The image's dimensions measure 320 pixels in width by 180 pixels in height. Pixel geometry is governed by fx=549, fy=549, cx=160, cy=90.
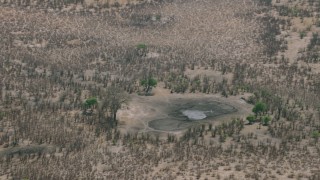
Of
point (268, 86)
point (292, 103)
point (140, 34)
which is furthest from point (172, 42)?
→ point (292, 103)

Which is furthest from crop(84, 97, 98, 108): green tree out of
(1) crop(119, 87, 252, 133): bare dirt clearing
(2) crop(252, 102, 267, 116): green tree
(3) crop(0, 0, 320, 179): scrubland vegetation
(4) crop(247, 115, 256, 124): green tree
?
(2) crop(252, 102, 267, 116): green tree

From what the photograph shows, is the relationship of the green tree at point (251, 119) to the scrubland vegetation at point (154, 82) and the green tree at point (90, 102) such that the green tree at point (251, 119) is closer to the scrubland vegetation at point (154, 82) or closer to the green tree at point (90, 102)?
the scrubland vegetation at point (154, 82)

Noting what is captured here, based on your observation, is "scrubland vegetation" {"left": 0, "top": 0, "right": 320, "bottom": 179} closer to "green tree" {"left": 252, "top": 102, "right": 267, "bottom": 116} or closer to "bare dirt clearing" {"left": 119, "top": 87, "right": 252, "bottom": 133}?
"green tree" {"left": 252, "top": 102, "right": 267, "bottom": 116}

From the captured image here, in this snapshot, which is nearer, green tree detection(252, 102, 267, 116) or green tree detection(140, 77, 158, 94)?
green tree detection(252, 102, 267, 116)

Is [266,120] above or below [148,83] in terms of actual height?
below

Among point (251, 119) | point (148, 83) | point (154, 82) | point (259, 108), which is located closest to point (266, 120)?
point (251, 119)

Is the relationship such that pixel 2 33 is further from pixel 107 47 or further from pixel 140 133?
pixel 140 133

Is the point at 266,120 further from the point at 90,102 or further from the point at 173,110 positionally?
the point at 90,102
